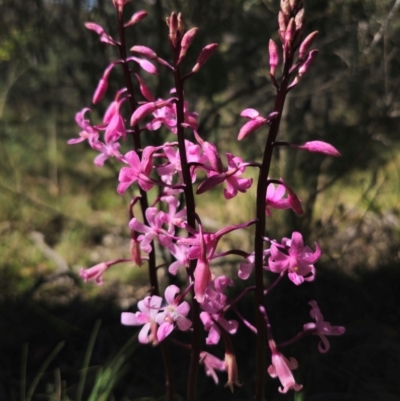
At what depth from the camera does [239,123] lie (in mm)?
3834

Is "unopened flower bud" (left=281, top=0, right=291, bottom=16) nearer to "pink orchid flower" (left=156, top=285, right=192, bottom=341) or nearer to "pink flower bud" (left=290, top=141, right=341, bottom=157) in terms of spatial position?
Result: "pink flower bud" (left=290, top=141, right=341, bottom=157)

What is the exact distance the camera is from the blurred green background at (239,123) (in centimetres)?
308

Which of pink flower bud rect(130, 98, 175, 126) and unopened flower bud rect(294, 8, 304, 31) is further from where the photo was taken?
pink flower bud rect(130, 98, 175, 126)

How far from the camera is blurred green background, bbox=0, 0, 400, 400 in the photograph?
3.08 m

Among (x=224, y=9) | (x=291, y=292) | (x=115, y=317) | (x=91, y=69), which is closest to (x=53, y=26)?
(x=91, y=69)

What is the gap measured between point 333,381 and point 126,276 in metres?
1.77

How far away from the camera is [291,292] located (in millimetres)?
2893

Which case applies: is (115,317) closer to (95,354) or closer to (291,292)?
(95,354)

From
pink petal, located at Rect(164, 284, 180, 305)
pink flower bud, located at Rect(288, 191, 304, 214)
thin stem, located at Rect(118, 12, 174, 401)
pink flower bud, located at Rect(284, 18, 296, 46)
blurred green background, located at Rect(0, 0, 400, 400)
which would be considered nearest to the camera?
pink flower bud, located at Rect(284, 18, 296, 46)

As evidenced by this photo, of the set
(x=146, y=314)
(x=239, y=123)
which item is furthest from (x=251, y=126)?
(x=239, y=123)

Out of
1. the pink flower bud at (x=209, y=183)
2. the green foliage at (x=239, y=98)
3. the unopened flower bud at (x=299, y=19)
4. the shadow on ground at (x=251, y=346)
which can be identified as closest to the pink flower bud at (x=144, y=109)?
the pink flower bud at (x=209, y=183)

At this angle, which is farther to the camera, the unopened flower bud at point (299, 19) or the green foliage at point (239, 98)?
the green foliage at point (239, 98)

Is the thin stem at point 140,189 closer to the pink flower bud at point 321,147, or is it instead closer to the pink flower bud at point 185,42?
the pink flower bud at point 185,42

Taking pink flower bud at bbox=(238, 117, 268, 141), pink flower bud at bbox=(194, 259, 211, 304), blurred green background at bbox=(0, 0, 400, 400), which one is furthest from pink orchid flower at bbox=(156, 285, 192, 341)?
blurred green background at bbox=(0, 0, 400, 400)
